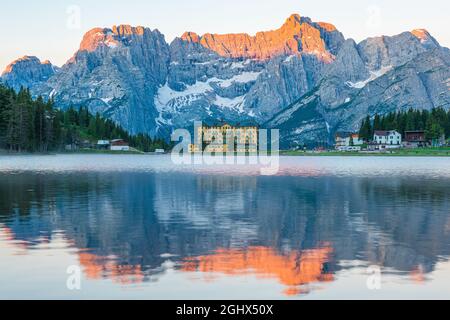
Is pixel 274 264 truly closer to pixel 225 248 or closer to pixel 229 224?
pixel 225 248

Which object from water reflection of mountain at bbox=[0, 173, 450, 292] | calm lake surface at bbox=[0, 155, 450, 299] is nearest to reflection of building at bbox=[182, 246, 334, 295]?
calm lake surface at bbox=[0, 155, 450, 299]

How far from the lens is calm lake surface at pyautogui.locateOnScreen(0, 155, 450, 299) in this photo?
77.4ft

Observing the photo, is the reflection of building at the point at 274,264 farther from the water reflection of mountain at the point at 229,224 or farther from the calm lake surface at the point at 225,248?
the water reflection of mountain at the point at 229,224

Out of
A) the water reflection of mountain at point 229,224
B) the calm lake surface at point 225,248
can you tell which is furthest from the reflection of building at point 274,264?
the water reflection of mountain at point 229,224

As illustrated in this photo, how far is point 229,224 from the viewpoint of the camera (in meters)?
41.7

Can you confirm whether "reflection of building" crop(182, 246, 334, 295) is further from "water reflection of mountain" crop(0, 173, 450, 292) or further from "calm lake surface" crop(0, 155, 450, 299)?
"water reflection of mountain" crop(0, 173, 450, 292)

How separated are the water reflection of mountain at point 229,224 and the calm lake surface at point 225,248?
10cm


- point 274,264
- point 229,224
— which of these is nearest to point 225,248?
point 274,264

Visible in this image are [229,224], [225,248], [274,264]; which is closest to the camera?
[274,264]

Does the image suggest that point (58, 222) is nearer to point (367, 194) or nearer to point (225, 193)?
point (225, 193)

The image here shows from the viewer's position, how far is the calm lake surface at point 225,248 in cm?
2358

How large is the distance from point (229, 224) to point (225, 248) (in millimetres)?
9572
